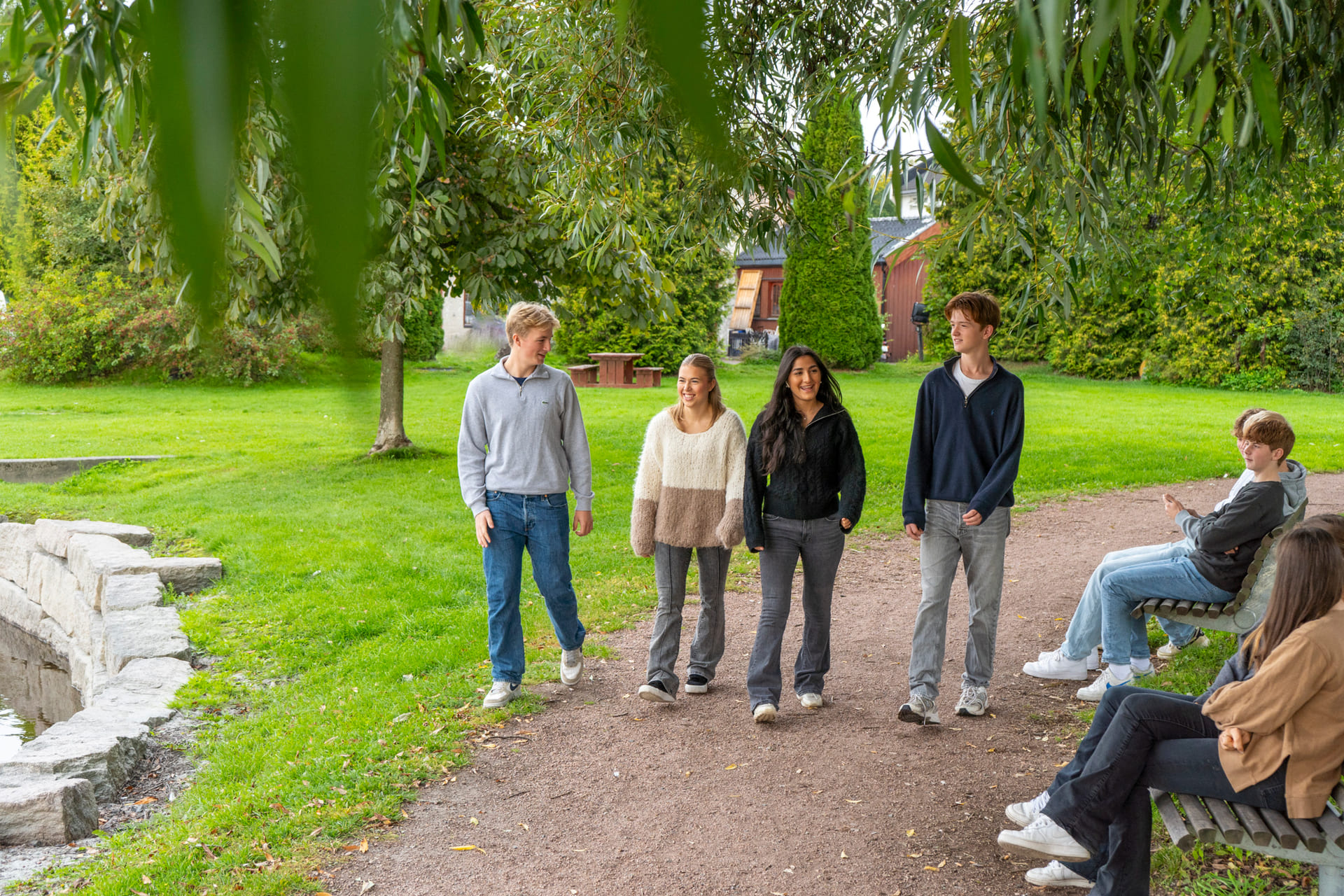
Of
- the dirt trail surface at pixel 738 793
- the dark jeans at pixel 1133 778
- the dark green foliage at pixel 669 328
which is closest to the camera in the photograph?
the dark jeans at pixel 1133 778

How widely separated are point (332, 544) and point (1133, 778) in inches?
266

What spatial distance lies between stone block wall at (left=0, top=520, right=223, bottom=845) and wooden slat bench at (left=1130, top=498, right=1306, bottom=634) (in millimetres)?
4348

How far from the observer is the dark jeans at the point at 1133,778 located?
290 centimetres

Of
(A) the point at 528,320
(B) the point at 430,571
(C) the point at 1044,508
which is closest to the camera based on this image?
(A) the point at 528,320

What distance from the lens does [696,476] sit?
465 centimetres

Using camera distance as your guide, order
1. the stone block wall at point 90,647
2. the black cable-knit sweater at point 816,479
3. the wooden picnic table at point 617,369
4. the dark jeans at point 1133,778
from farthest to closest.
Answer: the wooden picnic table at point 617,369, the black cable-knit sweater at point 816,479, the stone block wall at point 90,647, the dark jeans at point 1133,778

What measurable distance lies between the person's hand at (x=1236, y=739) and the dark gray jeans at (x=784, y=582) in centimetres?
191

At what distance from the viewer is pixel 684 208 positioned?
487 centimetres

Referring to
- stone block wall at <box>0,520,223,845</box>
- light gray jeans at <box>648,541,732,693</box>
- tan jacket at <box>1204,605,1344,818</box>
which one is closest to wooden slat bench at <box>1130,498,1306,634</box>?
tan jacket at <box>1204,605,1344,818</box>

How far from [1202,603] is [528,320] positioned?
3059mm

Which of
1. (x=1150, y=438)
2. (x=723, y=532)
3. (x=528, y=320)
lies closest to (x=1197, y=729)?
(x=723, y=532)

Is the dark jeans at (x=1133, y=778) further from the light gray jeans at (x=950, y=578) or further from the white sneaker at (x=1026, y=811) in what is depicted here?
the light gray jeans at (x=950, y=578)

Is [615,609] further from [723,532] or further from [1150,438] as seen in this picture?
[1150,438]

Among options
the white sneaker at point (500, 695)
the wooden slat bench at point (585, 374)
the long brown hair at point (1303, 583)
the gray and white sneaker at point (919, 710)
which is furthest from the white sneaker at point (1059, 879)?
the wooden slat bench at point (585, 374)
